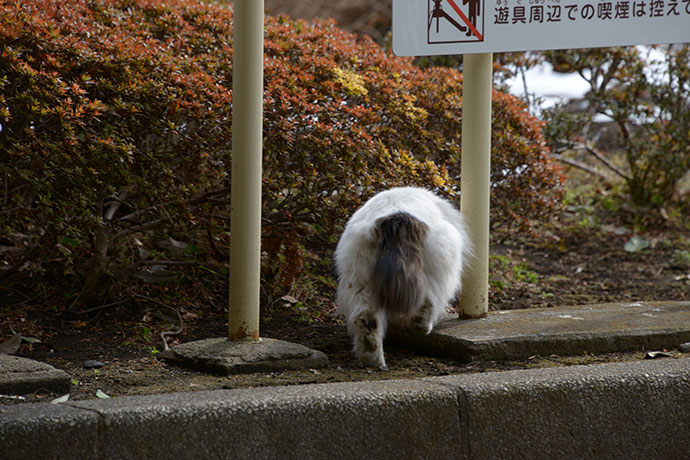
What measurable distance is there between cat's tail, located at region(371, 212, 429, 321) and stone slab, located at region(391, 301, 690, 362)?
1.10ft

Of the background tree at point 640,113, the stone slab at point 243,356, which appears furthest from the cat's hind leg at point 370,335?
the background tree at point 640,113

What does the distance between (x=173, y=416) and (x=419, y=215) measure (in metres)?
1.45

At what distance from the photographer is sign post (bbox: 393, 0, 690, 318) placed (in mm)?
3219

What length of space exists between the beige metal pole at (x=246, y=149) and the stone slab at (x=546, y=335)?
0.86 meters

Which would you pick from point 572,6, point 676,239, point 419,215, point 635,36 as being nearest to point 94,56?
point 419,215

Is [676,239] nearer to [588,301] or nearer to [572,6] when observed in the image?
[588,301]

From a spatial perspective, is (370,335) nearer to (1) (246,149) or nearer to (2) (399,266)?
(2) (399,266)

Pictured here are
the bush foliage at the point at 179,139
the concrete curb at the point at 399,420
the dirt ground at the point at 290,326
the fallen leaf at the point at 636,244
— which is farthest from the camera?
the fallen leaf at the point at 636,244

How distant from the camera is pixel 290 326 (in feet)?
13.3

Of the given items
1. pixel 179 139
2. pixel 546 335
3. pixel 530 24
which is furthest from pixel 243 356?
pixel 530 24

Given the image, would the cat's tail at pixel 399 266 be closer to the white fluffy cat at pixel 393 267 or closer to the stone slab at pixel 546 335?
the white fluffy cat at pixel 393 267

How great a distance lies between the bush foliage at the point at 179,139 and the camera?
10.9 feet

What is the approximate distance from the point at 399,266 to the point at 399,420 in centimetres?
78

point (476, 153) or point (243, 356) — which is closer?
point (243, 356)
